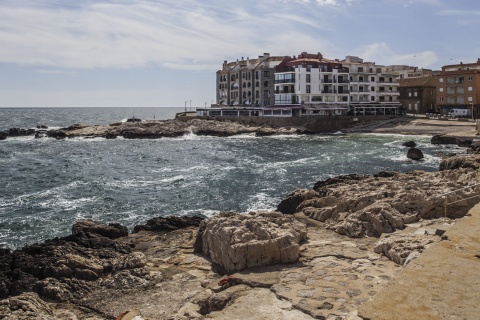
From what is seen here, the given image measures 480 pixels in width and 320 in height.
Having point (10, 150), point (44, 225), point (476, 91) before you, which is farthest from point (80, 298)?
point (476, 91)

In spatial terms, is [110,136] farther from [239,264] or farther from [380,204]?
[239,264]

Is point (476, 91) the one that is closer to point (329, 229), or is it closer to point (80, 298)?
point (329, 229)

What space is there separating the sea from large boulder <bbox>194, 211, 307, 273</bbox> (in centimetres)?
1208

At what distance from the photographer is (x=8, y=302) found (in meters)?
15.0

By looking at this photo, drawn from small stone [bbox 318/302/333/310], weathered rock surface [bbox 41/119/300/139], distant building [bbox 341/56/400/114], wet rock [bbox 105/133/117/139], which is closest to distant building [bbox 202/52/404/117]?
distant building [bbox 341/56/400/114]

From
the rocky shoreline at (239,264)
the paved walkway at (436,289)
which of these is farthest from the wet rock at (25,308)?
the paved walkway at (436,289)

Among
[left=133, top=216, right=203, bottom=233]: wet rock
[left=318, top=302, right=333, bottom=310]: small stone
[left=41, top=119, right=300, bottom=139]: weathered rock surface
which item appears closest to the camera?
[left=318, top=302, right=333, bottom=310]: small stone

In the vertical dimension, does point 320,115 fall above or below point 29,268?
above

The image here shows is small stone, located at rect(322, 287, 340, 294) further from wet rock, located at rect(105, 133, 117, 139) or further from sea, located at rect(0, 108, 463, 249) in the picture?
wet rock, located at rect(105, 133, 117, 139)

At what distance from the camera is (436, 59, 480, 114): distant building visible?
10000cm

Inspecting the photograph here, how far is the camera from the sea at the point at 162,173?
33375 mm

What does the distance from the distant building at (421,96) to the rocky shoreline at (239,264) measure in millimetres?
100539

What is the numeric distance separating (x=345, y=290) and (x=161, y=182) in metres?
34.2

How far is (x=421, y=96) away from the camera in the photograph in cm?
11869
